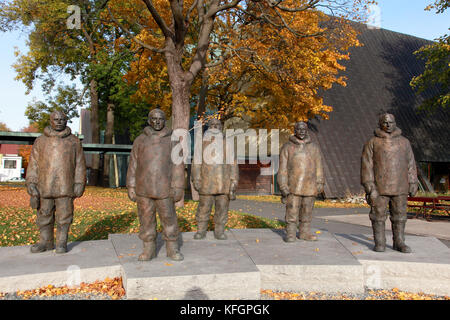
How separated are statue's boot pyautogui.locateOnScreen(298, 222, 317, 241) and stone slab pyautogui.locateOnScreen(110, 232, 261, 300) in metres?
1.74

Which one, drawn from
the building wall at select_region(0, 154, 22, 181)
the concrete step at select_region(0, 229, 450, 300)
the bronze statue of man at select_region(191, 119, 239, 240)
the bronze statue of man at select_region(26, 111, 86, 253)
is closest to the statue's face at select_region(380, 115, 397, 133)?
the concrete step at select_region(0, 229, 450, 300)

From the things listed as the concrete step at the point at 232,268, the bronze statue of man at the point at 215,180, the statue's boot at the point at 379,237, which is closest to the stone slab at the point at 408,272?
Answer: the concrete step at the point at 232,268

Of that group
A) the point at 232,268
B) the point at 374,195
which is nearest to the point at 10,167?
the point at 232,268

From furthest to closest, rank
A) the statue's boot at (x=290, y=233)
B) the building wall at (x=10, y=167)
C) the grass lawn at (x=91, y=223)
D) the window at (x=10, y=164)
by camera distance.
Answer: the window at (x=10, y=164) < the building wall at (x=10, y=167) < the grass lawn at (x=91, y=223) < the statue's boot at (x=290, y=233)

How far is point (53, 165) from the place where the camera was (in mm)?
5707

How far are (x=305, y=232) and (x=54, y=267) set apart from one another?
13.3 ft

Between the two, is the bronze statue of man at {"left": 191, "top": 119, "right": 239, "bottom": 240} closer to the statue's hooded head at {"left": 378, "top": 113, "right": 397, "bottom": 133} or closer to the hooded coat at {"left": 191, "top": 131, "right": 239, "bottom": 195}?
the hooded coat at {"left": 191, "top": 131, "right": 239, "bottom": 195}

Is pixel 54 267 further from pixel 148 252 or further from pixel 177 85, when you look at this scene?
pixel 177 85

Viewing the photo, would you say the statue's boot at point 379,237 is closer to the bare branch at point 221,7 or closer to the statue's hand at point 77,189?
the statue's hand at point 77,189

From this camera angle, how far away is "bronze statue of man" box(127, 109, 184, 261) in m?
5.24

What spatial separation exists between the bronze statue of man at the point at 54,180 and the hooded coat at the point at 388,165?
4638 mm

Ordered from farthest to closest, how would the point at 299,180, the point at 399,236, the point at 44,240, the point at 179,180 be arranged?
the point at 299,180
the point at 399,236
the point at 44,240
the point at 179,180

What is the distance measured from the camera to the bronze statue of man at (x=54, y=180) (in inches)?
225

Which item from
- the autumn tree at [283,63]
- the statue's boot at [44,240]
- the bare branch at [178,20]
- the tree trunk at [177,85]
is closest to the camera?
the statue's boot at [44,240]
